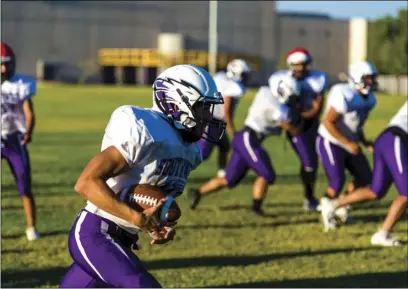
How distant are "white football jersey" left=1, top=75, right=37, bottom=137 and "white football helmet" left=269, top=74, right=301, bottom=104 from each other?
2543 millimetres

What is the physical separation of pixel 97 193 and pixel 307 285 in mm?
2854

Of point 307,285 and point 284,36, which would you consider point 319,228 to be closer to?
point 307,285

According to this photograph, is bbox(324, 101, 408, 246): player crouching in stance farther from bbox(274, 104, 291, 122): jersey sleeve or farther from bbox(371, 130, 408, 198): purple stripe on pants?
bbox(274, 104, 291, 122): jersey sleeve

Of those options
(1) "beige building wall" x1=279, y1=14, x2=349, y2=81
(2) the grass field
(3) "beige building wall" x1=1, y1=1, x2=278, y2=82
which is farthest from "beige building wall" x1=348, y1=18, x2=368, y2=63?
(2) the grass field

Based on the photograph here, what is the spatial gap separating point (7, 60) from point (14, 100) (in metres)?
0.44

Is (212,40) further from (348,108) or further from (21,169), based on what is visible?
(21,169)

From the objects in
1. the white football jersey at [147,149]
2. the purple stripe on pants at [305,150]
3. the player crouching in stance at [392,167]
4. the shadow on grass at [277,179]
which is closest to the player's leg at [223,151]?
the shadow on grass at [277,179]

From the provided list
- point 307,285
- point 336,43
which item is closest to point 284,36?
point 336,43

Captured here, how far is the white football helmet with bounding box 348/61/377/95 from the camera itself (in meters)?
8.08

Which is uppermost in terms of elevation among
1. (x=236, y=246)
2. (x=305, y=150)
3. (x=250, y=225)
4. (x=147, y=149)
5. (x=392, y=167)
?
(x=147, y=149)

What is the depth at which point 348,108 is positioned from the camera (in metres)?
8.17

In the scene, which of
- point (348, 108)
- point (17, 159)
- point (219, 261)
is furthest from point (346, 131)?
point (17, 159)

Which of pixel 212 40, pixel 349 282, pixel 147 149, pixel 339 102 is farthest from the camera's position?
pixel 212 40

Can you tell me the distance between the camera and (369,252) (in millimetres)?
7355
